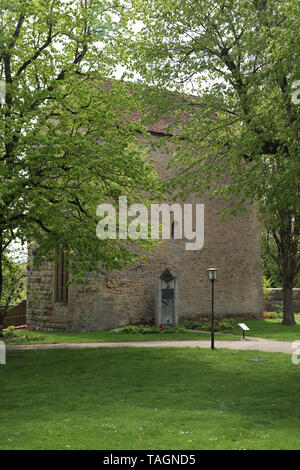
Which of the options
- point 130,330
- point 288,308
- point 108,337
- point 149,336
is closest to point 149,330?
point 130,330

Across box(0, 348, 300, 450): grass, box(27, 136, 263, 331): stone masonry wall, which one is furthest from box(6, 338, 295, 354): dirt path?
box(27, 136, 263, 331): stone masonry wall

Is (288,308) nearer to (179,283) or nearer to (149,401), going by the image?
(179,283)

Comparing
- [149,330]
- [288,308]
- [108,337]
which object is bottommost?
[108,337]

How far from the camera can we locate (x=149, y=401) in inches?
371

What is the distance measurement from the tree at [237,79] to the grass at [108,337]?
7.37 metres

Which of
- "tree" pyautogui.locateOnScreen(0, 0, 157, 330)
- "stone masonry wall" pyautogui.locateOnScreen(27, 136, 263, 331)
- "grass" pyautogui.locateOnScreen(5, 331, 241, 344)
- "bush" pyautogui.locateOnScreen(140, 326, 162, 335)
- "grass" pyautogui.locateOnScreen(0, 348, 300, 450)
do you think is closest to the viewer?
"grass" pyautogui.locateOnScreen(0, 348, 300, 450)

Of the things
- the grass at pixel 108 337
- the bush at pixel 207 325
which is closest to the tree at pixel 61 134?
the grass at pixel 108 337

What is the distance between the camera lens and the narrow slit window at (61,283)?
2317 centimetres

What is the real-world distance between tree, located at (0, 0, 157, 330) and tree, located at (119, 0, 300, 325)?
55.9 inches

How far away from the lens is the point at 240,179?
1205 centimetres

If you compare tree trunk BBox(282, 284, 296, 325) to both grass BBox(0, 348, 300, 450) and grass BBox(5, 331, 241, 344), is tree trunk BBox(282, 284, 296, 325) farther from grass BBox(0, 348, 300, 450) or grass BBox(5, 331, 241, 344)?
grass BBox(0, 348, 300, 450)

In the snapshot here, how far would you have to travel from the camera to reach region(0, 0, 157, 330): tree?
43.6ft

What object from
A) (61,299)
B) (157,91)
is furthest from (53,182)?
(61,299)

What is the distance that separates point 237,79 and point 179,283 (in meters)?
13.9
